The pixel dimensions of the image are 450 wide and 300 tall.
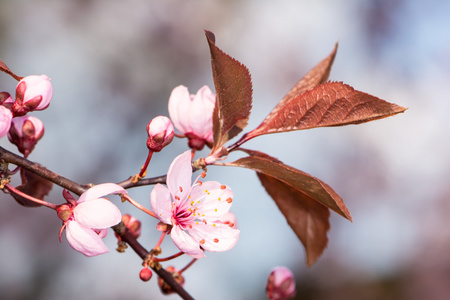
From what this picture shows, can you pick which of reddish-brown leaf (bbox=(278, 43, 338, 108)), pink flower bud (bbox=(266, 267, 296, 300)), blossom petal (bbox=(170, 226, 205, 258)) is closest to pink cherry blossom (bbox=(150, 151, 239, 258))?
blossom petal (bbox=(170, 226, 205, 258))

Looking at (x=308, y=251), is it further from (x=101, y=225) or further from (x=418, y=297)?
Result: (x=418, y=297)

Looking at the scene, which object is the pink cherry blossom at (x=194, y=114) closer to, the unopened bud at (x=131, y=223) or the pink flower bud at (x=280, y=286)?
the unopened bud at (x=131, y=223)

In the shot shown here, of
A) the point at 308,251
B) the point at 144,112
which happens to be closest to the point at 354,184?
the point at 144,112

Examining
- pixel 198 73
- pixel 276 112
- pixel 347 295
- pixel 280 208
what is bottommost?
pixel 347 295

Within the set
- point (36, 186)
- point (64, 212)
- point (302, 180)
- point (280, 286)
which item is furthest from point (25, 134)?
point (280, 286)

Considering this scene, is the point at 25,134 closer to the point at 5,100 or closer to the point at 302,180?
the point at 5,100

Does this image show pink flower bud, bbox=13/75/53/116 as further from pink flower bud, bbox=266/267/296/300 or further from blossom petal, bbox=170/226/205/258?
pink flower bud, bbox=266/267/296/300

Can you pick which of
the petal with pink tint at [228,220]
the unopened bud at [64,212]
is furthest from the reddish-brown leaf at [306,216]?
the unopened bud at [64,212]
